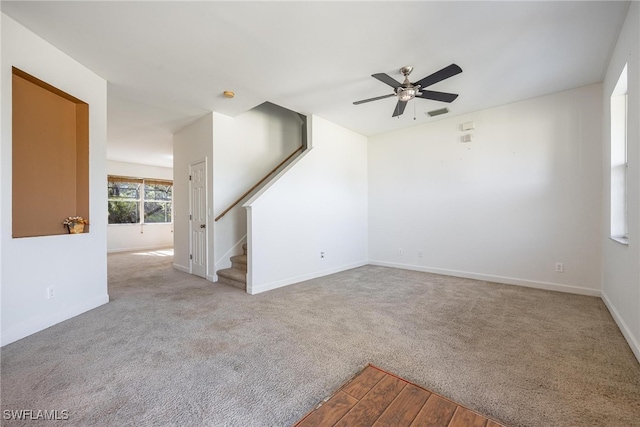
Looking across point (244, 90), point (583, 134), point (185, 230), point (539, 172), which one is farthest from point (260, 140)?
point (583, 134)

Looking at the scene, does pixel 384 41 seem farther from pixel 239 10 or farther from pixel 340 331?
pixel 340 331

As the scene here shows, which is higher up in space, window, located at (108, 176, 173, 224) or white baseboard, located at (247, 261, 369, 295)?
window, located at (108, 176, 173, 224)

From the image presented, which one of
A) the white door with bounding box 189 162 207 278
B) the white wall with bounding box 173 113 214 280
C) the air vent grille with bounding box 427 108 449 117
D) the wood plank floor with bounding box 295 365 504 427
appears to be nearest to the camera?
the wood plank floor with bounding box 295 365 504 427

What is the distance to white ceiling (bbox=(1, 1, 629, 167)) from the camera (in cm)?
212

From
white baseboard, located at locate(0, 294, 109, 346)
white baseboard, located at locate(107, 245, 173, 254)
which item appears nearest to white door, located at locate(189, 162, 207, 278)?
white baseboard, located at locate(0, 294, 109, 346)

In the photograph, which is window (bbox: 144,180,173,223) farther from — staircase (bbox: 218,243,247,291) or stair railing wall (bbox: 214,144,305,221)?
staircase (bbox: 218,243,247,291)

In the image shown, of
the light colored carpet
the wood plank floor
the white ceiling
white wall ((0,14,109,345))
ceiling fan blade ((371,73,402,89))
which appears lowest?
the light colored carpet

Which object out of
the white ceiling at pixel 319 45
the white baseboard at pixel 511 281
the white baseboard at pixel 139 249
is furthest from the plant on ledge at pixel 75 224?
the white baseboard at pixel 139 249

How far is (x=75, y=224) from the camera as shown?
9.25ft

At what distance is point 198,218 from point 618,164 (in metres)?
5.70

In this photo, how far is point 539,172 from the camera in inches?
149

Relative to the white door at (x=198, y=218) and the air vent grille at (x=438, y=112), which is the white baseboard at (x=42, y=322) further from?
the air vent grille at (x=438, y=112)

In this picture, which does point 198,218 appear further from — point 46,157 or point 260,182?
point 46,157

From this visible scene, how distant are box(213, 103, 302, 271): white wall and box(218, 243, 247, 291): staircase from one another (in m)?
0.19
